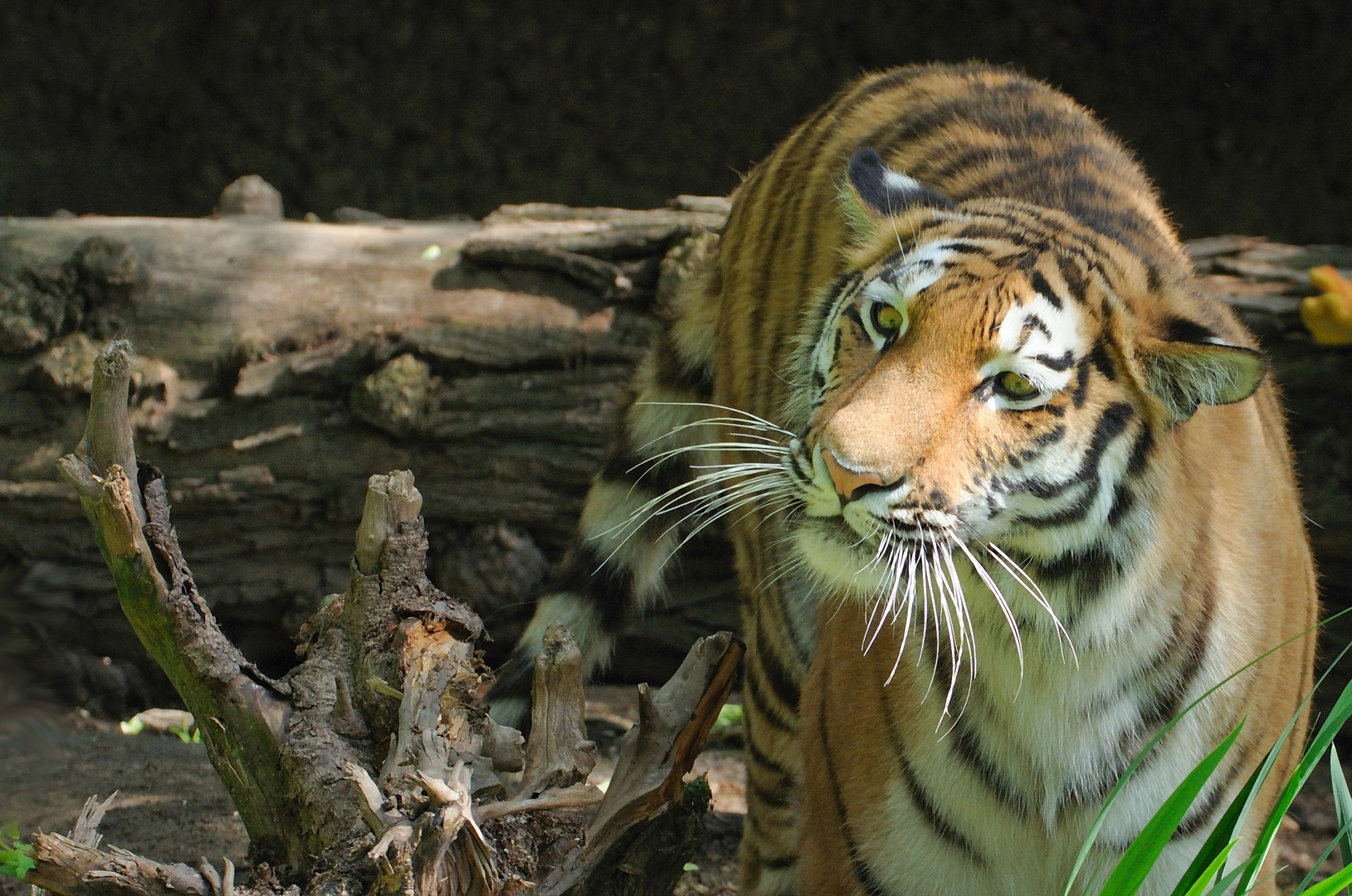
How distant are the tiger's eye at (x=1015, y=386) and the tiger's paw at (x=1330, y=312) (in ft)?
6.45

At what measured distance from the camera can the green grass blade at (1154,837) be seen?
1395 millimetres

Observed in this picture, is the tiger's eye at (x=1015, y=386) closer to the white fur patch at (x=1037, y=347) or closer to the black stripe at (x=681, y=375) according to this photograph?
the white fur patch at (x=1037, y=347)

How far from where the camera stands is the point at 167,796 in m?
2.76

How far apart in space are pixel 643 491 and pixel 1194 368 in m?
1.44

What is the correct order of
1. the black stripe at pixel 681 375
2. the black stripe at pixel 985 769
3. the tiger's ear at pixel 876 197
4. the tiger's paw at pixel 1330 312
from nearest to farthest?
the black stripe at pixel 985 769, the tiger's ear at pixel 876 197, the black stripe at pixel 681 375, the tiger's paw at pixel 1330 312

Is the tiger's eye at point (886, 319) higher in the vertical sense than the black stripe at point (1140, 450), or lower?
higher

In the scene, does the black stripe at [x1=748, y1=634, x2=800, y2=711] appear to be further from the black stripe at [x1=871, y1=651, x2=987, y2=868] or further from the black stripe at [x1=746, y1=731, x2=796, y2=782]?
the black stripe at [x1=871, y1=651, x2=987, y2=868]

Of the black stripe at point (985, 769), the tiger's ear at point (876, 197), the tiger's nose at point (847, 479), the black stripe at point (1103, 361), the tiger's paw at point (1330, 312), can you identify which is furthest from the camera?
the tiger's paw at point (1330, 312)

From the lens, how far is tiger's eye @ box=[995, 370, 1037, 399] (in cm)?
149

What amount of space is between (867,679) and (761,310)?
3.03 feet

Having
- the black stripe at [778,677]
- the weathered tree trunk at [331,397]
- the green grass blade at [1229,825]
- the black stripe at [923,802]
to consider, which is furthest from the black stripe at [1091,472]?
the weathered tree trunk at [331,397]

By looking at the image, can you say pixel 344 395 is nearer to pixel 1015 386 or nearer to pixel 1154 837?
pixel 1015 386

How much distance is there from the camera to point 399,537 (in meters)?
1.95

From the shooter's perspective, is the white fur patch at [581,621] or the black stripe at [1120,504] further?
the white fur patch at [581,621]
